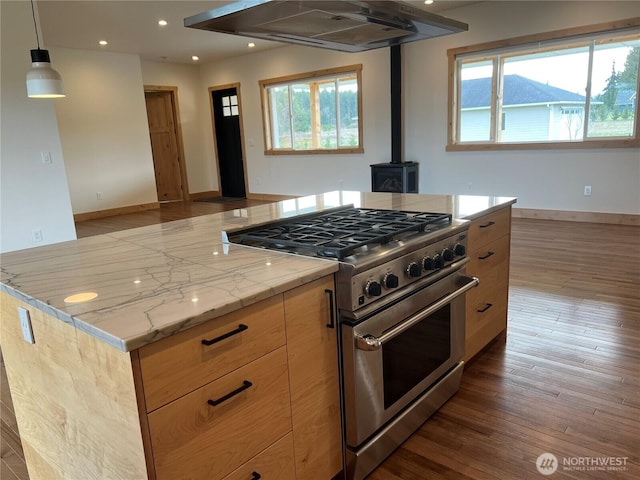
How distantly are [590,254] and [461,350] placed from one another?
9.58ft

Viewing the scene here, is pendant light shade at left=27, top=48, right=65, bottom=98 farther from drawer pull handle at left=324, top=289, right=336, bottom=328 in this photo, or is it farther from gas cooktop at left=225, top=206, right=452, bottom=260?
drawer pull handle at left=324, top=289, right=336, bottom=328

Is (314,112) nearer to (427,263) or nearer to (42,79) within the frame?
(42,79)

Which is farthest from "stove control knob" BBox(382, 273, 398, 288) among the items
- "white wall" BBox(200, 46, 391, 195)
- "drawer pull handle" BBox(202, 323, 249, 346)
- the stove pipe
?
"white wall" BBox(200, 46, 391, 195)

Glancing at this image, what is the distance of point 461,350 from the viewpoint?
7.01 ft

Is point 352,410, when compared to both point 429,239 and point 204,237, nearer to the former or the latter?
point 429,239

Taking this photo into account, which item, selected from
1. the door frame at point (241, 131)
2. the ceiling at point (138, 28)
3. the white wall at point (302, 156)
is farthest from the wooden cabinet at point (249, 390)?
the door frame at point (241, 131)

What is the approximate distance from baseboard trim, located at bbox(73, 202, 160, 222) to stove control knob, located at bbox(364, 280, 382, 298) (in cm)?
724

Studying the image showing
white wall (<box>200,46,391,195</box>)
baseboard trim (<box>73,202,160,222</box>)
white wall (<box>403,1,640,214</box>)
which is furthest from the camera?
baseboard trim (<box>73,202,160,222</box>)

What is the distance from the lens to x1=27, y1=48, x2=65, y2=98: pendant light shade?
361cm

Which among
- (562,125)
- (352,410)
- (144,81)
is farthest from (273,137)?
(352,410)

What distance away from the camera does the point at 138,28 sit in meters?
6.35

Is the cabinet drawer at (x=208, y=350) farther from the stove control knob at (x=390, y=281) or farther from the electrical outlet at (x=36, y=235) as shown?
the electrical outlet at (x=36, y=235)

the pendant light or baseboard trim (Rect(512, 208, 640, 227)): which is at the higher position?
the pendant light

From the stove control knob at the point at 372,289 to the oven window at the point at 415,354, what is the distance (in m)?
0.23
